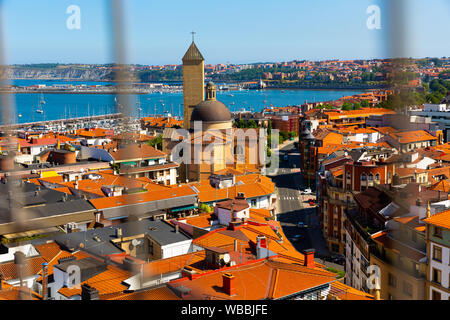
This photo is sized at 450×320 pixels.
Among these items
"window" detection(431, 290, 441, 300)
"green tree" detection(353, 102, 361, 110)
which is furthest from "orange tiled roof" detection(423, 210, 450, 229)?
"green tree" detection(353, 102, 361, 110)

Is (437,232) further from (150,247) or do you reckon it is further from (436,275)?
(150,247)

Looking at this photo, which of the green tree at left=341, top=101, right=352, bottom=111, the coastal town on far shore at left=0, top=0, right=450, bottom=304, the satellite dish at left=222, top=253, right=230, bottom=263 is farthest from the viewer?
the green tree at left=341, top=101, right=352, bottom=111

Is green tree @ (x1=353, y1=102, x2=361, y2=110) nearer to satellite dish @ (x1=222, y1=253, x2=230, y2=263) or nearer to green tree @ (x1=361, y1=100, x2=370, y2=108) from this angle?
green tree @ (x1=361, y1=100, x2=370, y2=108)

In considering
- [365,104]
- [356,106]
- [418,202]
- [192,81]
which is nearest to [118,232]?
[418,202]

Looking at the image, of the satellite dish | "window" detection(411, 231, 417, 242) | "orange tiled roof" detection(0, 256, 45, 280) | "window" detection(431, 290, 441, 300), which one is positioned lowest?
"window" detection(431, 290, 441, 300)

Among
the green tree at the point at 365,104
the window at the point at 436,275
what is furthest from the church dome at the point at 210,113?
the green tree at the point at 365,104

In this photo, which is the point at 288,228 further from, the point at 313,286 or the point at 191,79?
the point at 191,79

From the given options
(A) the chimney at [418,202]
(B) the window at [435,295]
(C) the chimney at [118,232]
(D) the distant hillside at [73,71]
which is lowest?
(B) the window at [435,295]

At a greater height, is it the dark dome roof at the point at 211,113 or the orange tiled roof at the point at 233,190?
the dark dome roof at the point at 211,113

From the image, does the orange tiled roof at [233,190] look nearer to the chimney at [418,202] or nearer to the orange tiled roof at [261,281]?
the chimney at [418,202]
